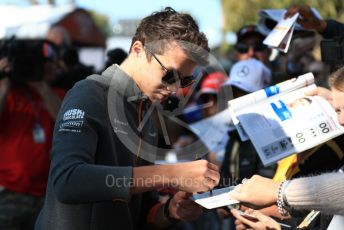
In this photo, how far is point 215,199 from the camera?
8.31ft

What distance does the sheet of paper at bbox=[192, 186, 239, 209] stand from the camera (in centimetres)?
247

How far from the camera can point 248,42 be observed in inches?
220

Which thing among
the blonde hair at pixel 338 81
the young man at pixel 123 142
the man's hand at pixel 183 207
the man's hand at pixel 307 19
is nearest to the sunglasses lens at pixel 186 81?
the young man at pixel 123 142

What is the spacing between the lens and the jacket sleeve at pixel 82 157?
217cm

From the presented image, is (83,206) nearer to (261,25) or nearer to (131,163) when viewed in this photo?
(131,163)

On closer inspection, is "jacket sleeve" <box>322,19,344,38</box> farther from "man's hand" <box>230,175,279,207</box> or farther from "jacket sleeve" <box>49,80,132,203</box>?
"jacket sleeve" <box>49,80,132,203</box>

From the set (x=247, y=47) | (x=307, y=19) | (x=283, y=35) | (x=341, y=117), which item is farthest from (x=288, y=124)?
(x=247, y=47)

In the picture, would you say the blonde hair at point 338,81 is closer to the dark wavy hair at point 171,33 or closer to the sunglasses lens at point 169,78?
the dark wavy hair at point 171,33

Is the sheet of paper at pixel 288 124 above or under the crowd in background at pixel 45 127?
above

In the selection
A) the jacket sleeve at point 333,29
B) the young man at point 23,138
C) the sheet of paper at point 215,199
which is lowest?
the young man at point 23,138

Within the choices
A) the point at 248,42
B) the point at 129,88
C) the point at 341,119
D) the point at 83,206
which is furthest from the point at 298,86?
the point at 248,42

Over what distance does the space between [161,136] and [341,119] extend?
1.13 meters

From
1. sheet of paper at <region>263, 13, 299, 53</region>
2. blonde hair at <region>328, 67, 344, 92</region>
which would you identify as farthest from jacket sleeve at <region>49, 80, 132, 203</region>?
sheet of paper at <region>263, 13, 299, 53</region>

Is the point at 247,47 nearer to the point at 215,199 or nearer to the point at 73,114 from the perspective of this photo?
the point at 215,199
